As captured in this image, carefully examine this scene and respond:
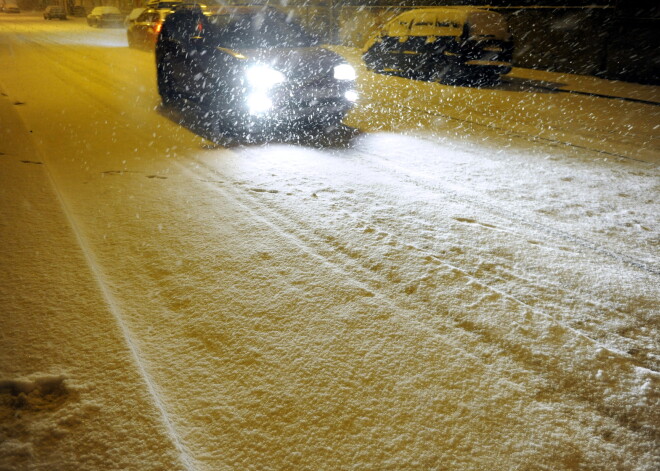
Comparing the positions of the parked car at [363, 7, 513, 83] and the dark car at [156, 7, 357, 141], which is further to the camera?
the parked car at [363, 7, 513, 83]

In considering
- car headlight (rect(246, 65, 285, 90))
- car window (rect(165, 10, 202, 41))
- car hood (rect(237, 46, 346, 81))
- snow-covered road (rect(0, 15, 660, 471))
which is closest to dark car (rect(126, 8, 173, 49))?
car window (rect(165, 10, 202, 41))

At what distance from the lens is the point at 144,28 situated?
2036cm

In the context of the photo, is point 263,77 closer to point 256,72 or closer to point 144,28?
point 256,72

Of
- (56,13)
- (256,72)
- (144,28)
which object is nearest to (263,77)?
(256,72)

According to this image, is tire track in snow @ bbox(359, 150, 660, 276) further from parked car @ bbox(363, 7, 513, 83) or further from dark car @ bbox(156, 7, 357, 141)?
parked car @ bbox(363, 7, 513, 83)

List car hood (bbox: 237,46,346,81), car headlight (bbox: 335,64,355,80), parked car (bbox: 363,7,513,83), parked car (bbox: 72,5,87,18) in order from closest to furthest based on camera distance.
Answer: car hood (bbox: 237,46,346,81) < car headlight (bbox: 335,64,355,80) < parked car (bbox: 363,7,513,83) < parked car (bbox: 72,5,87,18)

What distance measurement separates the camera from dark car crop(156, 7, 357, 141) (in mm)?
6758

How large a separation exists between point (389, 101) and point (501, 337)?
8119 millimetres

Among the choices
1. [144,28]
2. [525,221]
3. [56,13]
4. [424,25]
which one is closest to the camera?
[525,221]

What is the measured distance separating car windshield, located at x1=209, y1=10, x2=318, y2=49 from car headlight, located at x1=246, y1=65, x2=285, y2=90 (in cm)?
96

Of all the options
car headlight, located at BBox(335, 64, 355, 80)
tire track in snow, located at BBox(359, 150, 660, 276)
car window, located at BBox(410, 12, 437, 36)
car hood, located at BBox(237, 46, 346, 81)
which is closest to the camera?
tire track in snow, located at BBox(359, 150, 660, 276)

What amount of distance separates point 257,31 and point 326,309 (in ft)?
21.0

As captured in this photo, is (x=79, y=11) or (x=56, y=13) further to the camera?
(x=79, y=11)

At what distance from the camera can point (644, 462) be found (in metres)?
2.04
